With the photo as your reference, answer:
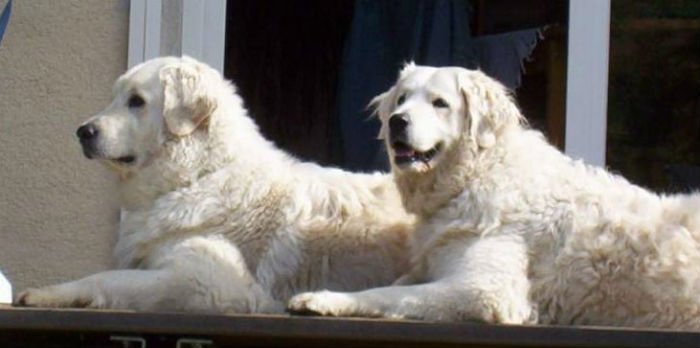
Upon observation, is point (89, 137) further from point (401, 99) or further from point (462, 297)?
point (462, 297)

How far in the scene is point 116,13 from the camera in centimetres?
820

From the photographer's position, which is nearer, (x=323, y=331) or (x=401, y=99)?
(x=323, y=331)

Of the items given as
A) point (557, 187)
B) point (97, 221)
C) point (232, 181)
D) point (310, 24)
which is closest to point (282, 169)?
point (232, 181)

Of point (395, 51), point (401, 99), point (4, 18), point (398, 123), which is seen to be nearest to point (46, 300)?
point (398, 123)

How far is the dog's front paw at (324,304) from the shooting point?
5.70m

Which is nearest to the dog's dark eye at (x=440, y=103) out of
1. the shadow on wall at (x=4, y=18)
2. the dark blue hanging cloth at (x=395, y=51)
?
the dark blue hanging cloth at (x=395, y=51)

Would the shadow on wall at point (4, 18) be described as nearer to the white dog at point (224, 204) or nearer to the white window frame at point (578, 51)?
the white window frame at point (578, 51)

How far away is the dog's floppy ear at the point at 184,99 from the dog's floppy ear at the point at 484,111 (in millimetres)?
944

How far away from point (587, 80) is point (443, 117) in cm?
195

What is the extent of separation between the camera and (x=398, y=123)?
6242 millimetres

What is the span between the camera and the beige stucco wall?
815 cm

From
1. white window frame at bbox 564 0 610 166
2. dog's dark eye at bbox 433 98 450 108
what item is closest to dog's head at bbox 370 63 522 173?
dog's dark eye at bbox 433 98 450 108

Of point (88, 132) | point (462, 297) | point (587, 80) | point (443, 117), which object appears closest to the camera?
point (462, 297)

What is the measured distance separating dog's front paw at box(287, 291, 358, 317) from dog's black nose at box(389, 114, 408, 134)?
716 millimetres
